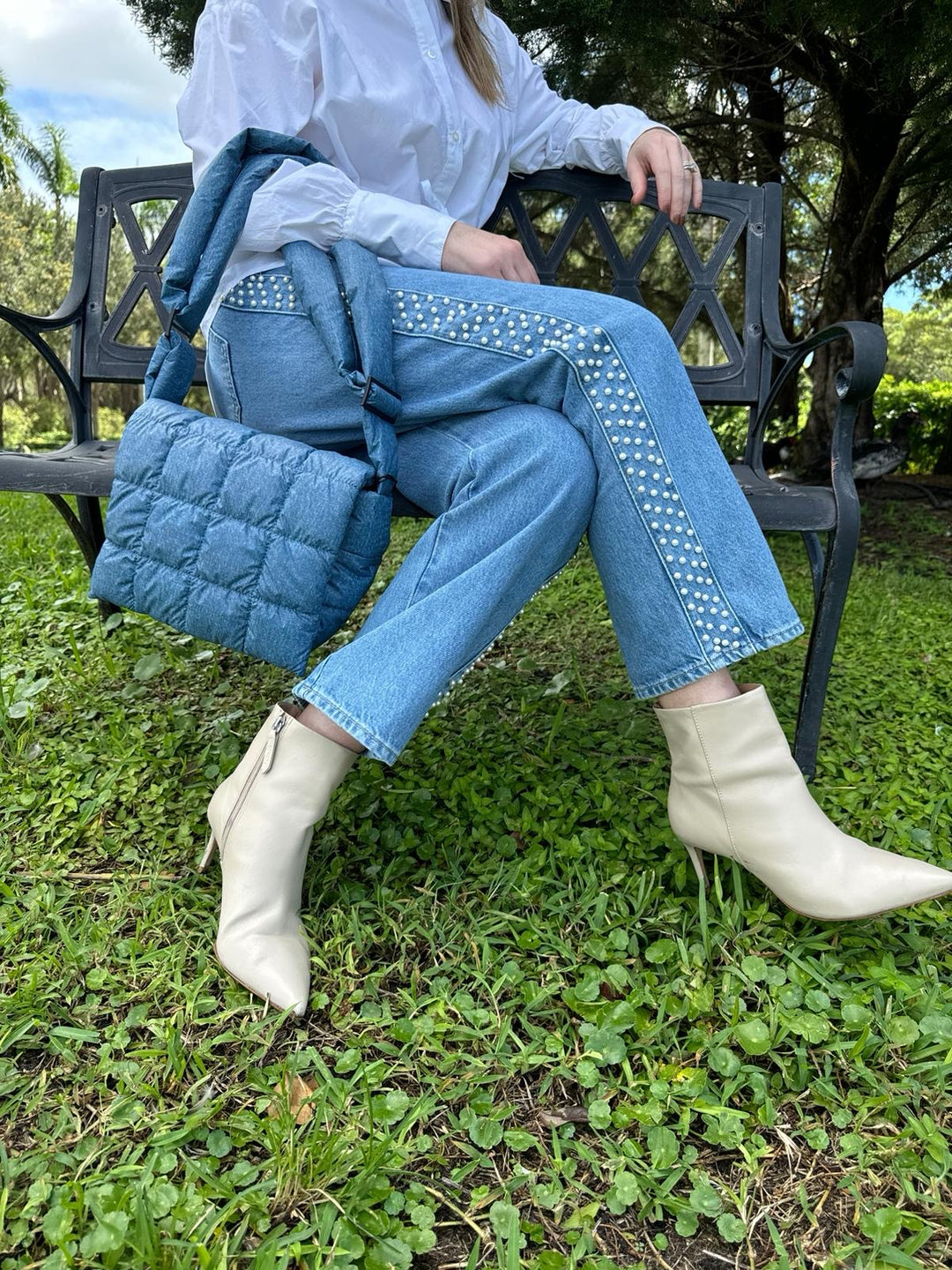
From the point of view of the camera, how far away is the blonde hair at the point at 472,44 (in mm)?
1848

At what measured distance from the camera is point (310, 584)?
1383 mm

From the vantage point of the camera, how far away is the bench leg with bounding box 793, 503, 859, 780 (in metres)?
1.83

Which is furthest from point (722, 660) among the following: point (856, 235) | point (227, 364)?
point (856, 235)

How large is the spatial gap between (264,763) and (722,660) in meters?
0.67

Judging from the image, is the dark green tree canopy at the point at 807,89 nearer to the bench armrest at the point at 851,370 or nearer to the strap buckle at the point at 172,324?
the bench armrest at the point at 851,370

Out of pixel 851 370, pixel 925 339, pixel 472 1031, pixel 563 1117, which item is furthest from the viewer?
pixel 925 339

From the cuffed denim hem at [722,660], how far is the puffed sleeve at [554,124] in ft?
4.07

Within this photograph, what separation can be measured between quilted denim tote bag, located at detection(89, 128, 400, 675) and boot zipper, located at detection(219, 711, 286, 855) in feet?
0.39

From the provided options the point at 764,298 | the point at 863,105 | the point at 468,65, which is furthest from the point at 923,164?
the point at 468,65

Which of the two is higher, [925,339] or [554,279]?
[554,279]

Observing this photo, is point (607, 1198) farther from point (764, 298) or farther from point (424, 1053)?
point (764, 298)

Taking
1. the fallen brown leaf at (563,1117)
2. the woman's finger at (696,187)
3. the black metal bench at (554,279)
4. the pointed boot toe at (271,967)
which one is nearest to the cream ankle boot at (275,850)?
the pointed boot toe at (271,967)

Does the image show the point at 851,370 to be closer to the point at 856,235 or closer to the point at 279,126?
the point at 279,126

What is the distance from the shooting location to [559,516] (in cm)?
137
